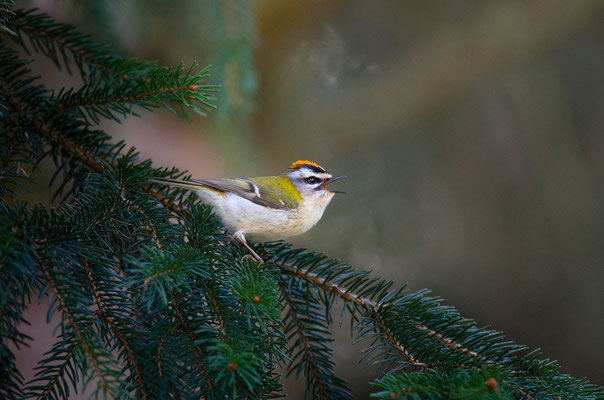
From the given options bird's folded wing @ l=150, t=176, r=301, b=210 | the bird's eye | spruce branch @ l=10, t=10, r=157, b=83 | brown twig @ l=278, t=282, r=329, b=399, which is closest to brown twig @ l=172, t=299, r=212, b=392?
brown twig @ l=278, t=282, r=329, b=399

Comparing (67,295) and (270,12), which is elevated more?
(270,12)

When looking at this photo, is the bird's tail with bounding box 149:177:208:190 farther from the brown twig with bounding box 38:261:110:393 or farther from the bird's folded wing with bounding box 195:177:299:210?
the brown twig with bounding box 38:261:110:393

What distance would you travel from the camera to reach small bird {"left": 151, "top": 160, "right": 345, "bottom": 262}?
199 cm

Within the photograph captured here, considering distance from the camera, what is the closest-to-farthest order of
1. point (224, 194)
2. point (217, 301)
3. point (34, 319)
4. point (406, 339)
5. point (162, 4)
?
point (217, 301) → point (406, 339) → point (224, 194) → point (162, 4) → point (34, 319)

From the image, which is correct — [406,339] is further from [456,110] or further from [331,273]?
[456,110]

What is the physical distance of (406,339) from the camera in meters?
1.31

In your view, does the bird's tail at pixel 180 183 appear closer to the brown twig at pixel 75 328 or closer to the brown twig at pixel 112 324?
the brown twig at pixel 112 324

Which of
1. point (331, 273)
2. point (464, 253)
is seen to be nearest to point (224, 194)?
point (331, 273)

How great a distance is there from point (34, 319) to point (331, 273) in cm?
204

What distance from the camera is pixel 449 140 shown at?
127 inches

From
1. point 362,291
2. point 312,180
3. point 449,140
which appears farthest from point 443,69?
Answer: point 362,291

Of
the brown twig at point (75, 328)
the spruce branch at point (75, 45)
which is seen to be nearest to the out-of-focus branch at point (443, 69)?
the spruce branch at point (75, 45)

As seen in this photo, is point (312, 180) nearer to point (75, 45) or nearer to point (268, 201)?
point (268, 201)

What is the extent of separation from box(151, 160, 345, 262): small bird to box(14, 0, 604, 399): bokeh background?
568 mm
